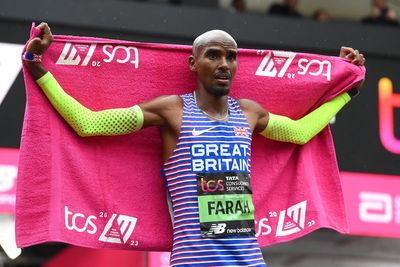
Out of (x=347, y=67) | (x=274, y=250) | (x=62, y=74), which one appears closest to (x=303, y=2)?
(x=274, y=250)

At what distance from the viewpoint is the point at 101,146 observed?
4.57 metres

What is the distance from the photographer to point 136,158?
4.62 metres

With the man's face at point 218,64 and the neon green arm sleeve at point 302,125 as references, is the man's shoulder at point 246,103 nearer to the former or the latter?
the neon green arm sleeve at point 302,125

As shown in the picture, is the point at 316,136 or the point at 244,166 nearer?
the point at 244,166

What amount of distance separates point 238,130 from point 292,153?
0.61 meters

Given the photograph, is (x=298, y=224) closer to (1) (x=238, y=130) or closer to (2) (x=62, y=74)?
(1) (x=238, y=130)

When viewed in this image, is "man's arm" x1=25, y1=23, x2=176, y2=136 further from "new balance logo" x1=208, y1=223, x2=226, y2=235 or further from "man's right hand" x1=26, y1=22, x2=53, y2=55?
"new balance logo" x1=208, y1=223, x2=226, y2=235

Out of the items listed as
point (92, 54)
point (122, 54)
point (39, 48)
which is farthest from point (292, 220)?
point (39, 48)

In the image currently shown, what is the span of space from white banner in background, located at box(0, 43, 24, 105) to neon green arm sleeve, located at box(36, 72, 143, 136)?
2.68 metres

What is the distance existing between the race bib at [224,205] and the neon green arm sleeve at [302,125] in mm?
479

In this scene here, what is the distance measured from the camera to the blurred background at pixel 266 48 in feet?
23.1

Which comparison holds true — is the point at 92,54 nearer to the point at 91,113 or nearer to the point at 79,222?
the point at 91,113

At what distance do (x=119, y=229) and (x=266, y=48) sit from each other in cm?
360

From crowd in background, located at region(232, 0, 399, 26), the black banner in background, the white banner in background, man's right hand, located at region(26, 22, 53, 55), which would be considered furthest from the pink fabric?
crowd in background, located at region(232, 0, 399, 26)
